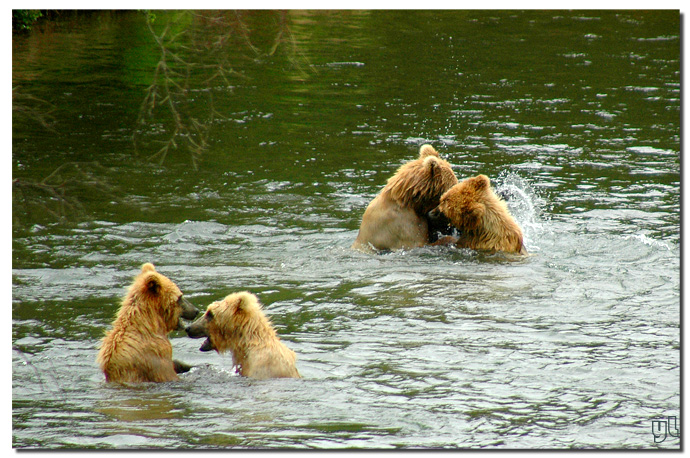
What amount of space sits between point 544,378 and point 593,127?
41.1ft

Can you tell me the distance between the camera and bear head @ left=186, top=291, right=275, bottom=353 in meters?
7.26

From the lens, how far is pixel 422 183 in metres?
10.5

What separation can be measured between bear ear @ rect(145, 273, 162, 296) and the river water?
882mm

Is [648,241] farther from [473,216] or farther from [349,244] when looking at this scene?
[349,244]

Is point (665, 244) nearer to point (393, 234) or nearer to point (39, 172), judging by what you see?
point (393, 234)

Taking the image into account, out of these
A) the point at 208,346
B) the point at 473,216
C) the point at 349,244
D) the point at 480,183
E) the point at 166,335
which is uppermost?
the point at 480,183

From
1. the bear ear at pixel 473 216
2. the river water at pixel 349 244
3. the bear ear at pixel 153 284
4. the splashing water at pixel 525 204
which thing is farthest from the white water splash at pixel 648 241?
the bear ear at pixel 153 284

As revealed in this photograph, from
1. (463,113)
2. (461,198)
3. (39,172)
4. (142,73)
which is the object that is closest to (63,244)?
(39,172)

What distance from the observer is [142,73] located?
933 inches

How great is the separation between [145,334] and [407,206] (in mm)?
4484

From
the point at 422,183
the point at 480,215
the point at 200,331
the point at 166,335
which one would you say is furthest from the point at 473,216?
the point at 166,335

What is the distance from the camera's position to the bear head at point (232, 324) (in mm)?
7258

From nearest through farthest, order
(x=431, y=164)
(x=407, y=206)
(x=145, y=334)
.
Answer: (x=145, y=334) → (x=431, y=164) → (x=407, y=206)

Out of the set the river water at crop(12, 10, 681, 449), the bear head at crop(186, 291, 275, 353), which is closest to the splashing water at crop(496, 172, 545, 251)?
the river water at crop(12, 10, 681, 449)
